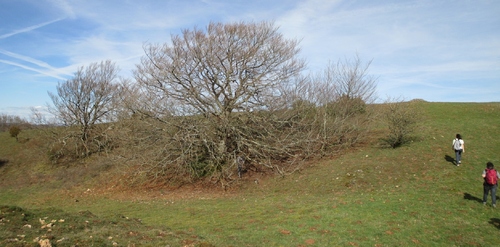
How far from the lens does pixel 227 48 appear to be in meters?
18.8

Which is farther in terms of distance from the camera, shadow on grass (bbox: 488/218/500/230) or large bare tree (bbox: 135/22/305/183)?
large bare tree (bbox: 135/22/305/183)

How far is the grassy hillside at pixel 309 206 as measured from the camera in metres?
8.16

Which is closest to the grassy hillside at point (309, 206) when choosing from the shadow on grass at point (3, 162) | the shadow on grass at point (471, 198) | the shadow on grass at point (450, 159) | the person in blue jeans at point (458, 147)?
the shadow on grass at point (471, 198)

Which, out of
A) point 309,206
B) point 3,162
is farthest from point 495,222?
point 3,162

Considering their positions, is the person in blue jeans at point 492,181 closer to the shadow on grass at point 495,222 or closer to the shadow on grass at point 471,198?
the shadow on grass at point 471,198

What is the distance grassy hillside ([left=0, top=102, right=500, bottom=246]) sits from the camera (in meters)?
8.16

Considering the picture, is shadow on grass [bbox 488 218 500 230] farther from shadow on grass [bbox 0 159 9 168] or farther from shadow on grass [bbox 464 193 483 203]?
shadow on grass [bbox 0 159 9 168]

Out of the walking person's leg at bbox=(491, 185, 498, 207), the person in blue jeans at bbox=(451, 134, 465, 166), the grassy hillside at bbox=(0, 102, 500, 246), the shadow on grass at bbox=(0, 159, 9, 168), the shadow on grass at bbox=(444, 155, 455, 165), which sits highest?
the person in blue jeans at bbox=(451, 134, 465, 166)

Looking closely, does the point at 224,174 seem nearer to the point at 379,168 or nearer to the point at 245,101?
the point at 245,101

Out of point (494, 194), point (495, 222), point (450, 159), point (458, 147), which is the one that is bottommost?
point (495, 222)

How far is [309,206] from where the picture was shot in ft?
39.9

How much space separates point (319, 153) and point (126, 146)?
13214mm

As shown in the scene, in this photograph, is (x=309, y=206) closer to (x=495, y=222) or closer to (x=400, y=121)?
(x=495, y=222)

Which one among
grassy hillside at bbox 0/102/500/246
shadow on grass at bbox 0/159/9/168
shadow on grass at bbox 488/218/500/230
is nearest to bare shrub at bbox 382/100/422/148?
grassy hillside at bbox 0/102/500/246
